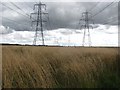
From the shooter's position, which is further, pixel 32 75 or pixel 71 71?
pixel 71 71

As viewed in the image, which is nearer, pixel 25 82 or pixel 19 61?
pixel 25 82

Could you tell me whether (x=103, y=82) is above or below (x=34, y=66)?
below

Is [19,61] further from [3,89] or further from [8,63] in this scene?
[3,89]

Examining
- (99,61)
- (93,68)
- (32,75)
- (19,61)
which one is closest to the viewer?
(32,75)

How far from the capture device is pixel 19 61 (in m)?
5.87

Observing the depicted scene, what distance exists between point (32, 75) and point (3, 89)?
0.67m

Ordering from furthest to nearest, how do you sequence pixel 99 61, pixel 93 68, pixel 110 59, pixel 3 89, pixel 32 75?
1. pixel 110 59
2. pixel 99 61
3. pixel 93 68
4. pixel 32 75
5. pixel 3 89

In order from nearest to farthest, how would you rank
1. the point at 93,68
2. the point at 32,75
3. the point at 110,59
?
the point at 32,75 < the point at 93,68 < the point at 110,59

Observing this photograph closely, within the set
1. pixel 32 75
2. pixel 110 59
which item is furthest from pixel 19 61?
pixel 110 59

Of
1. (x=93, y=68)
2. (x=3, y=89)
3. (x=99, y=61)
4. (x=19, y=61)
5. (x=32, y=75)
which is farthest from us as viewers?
(x=99, y=61)

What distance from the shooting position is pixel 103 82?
19.5 ft

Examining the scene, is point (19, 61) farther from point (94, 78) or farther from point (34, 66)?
point (94, 78)

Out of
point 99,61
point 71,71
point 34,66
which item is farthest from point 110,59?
point 34,66

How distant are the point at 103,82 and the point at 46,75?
1.36 m
